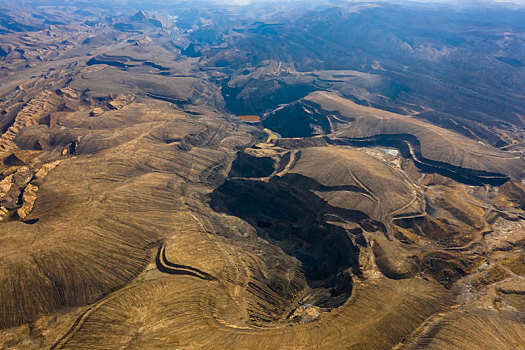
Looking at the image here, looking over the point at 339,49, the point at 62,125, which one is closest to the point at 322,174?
the point at 62,125

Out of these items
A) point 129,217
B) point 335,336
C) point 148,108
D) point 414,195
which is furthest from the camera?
point 148,108

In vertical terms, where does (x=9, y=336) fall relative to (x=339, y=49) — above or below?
below

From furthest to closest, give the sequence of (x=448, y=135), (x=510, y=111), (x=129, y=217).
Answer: (x=510, y=111) < (x=448, y=135) < (x=129, y=217)

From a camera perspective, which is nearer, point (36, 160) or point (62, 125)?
point (36, 160)

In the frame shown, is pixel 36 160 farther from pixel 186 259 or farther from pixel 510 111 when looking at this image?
pixel 510 111

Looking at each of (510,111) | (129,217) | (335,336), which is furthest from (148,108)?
(510,111)

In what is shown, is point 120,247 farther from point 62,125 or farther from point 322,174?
point 62,125

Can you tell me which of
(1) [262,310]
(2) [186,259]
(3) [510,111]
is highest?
(3) [510,111]
